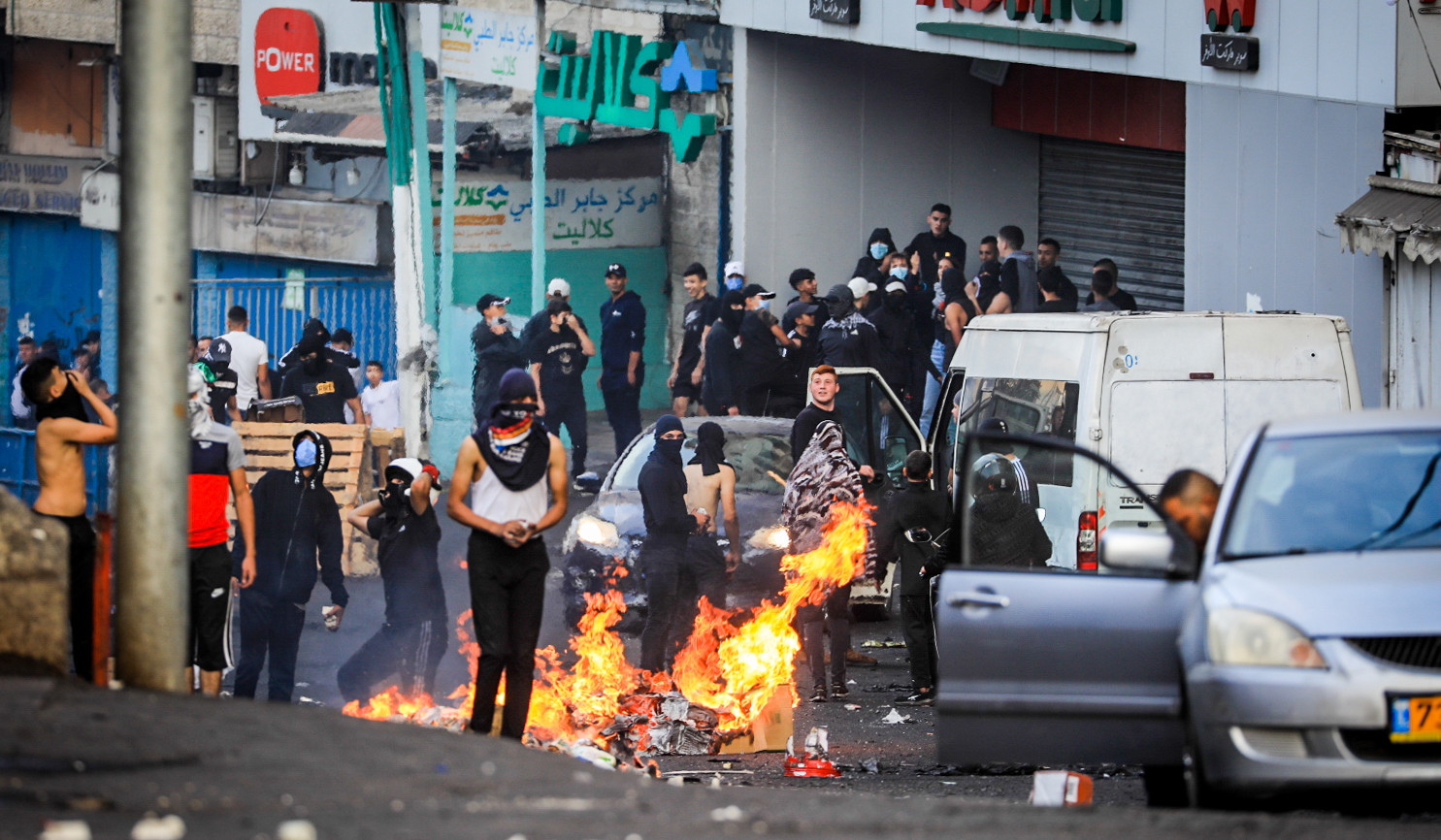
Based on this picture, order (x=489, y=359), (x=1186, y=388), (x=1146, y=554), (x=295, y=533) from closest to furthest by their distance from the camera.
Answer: (x=1146, y=554), (x=1186, y=388), (x=295, y=533), (x=489, y=359)

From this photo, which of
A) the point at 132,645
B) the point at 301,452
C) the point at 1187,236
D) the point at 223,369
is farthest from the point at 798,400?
the point at 132,645

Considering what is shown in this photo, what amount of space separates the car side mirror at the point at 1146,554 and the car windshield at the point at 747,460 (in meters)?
6.80

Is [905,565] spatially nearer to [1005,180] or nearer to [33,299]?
[1005,180]

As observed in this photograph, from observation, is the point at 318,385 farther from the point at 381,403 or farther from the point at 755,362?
the point at 755,362

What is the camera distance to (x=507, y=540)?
8297 mm

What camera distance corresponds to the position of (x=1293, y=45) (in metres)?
13.9

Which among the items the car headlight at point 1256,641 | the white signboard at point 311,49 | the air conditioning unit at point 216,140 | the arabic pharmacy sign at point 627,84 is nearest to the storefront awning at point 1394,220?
the car headlight at point 1256,641

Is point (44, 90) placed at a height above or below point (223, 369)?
above

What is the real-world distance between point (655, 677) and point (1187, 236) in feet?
22.7

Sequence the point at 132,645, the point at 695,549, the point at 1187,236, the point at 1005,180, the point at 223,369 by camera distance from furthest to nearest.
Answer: the point at 1005,180 < the point at 223,369 < the point at 1187,236 < the point at 695,549 < the point at 132,645

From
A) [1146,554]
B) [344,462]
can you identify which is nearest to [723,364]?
[344,462]

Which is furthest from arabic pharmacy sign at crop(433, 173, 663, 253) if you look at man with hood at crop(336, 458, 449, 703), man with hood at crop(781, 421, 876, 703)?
man with hood at crop(336, 458, 449, 703)

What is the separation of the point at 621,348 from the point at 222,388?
152 inches

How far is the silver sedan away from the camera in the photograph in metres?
5.75
